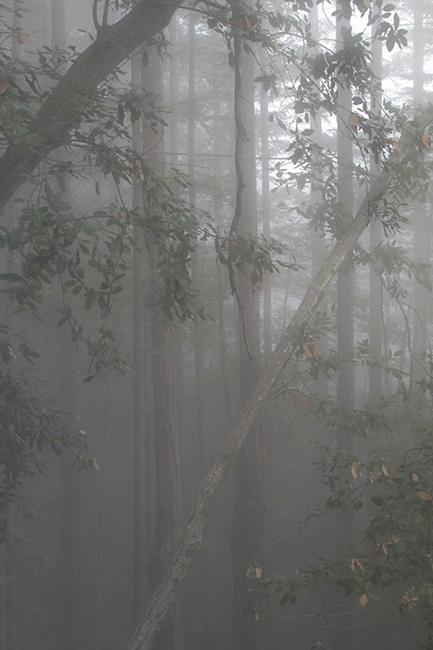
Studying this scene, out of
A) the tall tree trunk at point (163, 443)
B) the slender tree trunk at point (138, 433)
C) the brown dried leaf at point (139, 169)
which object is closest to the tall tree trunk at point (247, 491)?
the tall tree trunk at point (163, 443)

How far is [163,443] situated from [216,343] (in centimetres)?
588

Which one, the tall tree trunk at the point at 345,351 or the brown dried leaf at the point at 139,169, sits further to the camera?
the tall tree trunk at the point at 345,351

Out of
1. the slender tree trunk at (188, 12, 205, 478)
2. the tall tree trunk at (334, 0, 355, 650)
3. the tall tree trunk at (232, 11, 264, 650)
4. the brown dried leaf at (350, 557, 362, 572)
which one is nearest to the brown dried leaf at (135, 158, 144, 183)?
the brown dried leaf at (350, 557, 362, 572)

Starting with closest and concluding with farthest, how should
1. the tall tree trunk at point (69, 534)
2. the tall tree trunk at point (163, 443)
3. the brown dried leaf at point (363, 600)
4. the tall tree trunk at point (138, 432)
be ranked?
the brown dried leaf at point (363, 600)
the tall tree trunk at point (163, 443)
the tall tree trunk at point (138, 432)
the tall tree trunk at point (69, 534)

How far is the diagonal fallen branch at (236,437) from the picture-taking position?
3826 mm

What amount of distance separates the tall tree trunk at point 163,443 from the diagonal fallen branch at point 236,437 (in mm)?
2795

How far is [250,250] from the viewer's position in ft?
12.7

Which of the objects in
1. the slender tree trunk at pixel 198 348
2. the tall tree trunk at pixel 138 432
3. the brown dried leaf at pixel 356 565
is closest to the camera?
the brown dried leaf at pixel 356 565

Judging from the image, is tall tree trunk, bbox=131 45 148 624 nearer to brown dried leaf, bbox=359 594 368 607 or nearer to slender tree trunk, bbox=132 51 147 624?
slender tree trunk, bbox=132 51 147 624

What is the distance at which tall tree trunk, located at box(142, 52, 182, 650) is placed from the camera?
753 cm

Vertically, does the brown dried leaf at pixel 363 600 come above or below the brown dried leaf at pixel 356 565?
below

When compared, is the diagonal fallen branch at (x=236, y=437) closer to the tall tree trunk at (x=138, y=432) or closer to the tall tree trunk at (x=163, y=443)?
the tall tree trunk at (x=163, y=443)

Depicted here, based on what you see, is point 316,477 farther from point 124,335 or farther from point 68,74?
point 68,74

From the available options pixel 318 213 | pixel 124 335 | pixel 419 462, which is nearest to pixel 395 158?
pixel 318 213
